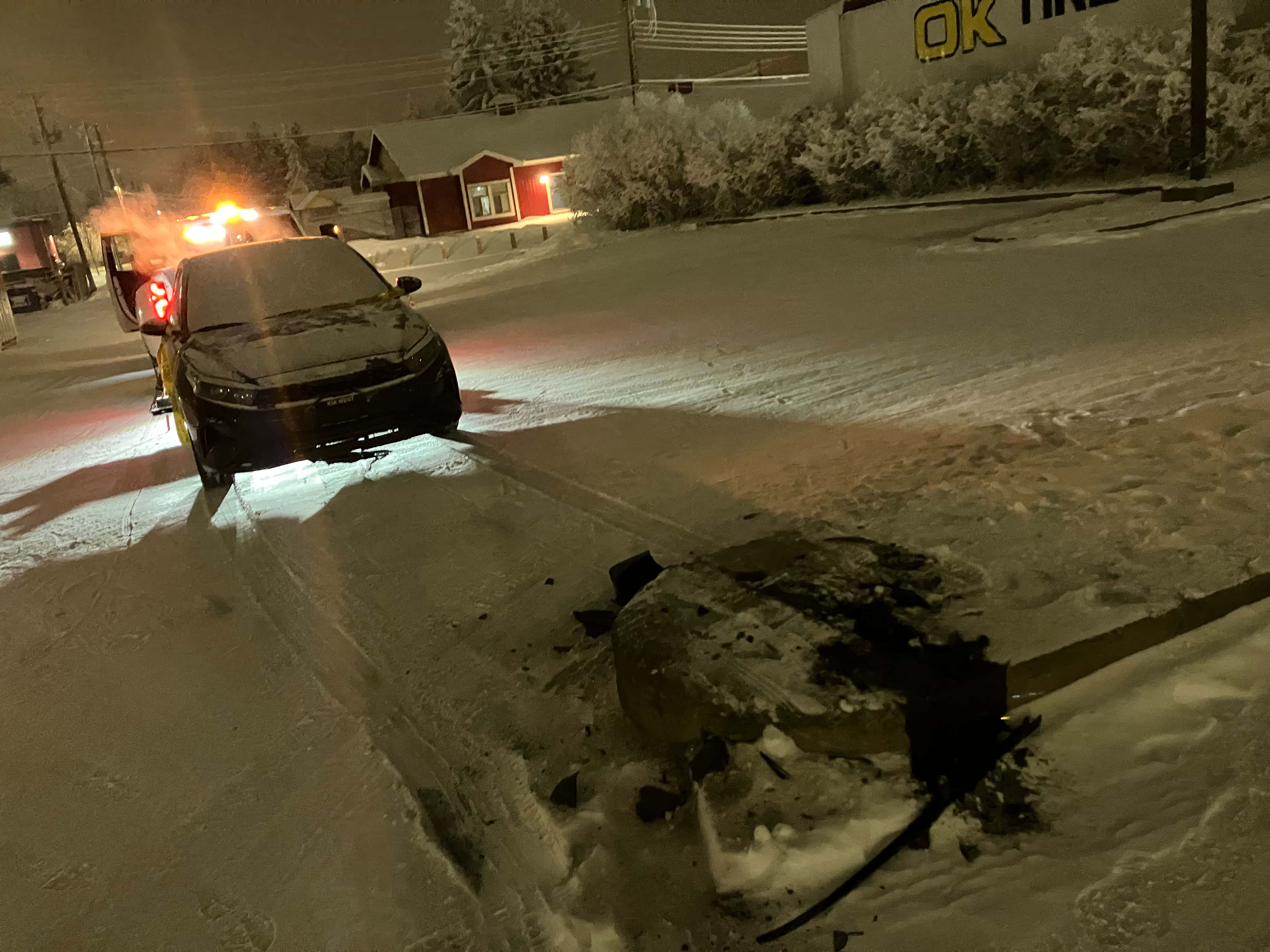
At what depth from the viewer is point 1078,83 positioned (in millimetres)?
18031

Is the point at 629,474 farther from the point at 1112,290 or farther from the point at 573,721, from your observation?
the point at 1112,290

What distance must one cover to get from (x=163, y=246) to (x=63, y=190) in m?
35.9

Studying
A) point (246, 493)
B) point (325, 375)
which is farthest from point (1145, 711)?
point (246, 493)

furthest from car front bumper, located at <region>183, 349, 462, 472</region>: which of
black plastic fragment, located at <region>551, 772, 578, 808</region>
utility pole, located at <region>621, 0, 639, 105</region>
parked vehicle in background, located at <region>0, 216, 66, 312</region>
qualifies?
parked vehicle in background, located at <region>0, 216, 66, 312</region>

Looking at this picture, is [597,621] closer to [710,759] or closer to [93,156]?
[710,759]

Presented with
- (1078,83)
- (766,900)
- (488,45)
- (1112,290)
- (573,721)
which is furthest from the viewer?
(488,45)

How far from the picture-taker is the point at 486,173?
147ft

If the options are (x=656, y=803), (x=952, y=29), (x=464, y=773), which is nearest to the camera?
(x=656, y=803)

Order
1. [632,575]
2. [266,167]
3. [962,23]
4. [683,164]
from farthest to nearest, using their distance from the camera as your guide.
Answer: [266,167] < [683,164] < [962,23] < [632,575]

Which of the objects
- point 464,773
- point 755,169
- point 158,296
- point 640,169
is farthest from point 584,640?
point 640,169

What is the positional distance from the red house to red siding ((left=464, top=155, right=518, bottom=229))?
0.03m

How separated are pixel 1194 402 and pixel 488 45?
6570cm

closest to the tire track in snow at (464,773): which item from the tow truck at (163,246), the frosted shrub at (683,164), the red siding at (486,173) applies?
the tow truck at (163,246)

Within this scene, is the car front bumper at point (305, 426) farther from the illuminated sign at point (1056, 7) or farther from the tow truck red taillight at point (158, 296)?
the illuminated sign at point (1056, 7)
